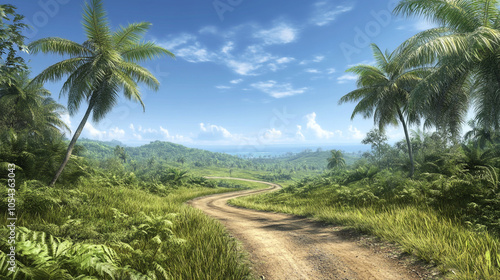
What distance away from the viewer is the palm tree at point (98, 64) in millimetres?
11305

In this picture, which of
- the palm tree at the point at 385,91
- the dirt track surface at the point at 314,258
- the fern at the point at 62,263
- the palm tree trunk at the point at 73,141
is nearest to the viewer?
the fern at the point at 62,263

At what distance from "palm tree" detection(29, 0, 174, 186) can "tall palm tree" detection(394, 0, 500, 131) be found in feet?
45.1

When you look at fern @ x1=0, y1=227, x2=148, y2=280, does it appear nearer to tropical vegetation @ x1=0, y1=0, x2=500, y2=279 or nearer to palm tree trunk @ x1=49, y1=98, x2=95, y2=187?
tropical vegetation @ x1=0, y1=0, x2=500, y2=279

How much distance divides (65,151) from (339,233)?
48.1 feet

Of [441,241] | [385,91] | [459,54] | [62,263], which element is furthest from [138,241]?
[385,91]

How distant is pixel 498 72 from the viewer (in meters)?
9.33

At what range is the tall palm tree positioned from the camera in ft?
29.4

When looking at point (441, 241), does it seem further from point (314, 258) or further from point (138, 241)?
point (138, 241)

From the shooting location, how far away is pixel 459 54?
9414mm

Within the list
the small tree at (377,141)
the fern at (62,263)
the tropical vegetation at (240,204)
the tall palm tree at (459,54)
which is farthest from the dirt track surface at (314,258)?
the small tree at (377,141)

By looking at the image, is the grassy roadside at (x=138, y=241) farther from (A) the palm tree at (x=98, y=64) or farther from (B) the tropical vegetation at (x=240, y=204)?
(A) the palm tree at (x=98, y=64)

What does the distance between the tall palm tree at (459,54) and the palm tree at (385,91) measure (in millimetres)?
5112

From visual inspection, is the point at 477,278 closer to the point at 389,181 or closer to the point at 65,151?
the point at 389,181

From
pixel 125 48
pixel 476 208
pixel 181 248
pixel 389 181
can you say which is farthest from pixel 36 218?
pixel 389 181
